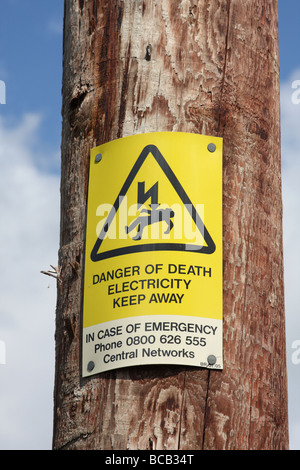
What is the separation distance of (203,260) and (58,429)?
0.71 metres

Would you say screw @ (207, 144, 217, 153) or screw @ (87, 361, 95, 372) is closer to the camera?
screw @ (87, 361, 95, 372)

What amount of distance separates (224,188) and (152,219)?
0.26m

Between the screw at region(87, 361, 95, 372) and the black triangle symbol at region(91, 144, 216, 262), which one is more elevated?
the black triangle symbol at region(91, 144, 216, 262)

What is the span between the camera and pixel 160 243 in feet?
10.2

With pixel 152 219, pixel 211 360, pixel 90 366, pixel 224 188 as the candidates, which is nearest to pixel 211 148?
pixel 224 188

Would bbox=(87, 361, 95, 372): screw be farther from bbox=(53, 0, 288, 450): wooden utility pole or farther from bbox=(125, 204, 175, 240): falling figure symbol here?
bbox=(125, 204, 175, 240): falling figure symbol

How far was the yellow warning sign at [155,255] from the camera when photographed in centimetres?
305

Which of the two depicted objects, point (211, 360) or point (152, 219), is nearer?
point (211, 360)

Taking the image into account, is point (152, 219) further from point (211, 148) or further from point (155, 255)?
point (211, 148)

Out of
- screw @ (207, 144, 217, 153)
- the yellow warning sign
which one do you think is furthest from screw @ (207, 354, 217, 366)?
screw @ (207, 144, 217, 153)

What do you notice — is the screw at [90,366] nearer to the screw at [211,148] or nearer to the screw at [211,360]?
the screw at [211,360]

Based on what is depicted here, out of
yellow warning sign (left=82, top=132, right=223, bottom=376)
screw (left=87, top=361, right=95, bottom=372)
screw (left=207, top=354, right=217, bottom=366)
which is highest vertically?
yellow warning sign (left=82, top=132, right=223, bottom=376)

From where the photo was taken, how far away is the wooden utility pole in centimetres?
304
